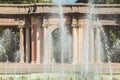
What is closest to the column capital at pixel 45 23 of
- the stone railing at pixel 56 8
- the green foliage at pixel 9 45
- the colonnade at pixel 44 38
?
the colonnade at pixel 44 38

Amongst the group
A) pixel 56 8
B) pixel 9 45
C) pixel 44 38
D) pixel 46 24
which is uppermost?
pixel 56 8

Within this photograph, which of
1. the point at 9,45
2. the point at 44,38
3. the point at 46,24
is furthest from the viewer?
the point at 9,45

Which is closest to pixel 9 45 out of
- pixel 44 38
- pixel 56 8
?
pixel 44 38

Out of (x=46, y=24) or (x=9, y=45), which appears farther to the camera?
(x=9, y=45)

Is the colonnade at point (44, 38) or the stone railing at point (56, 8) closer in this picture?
the stone railing at point (56, 8)

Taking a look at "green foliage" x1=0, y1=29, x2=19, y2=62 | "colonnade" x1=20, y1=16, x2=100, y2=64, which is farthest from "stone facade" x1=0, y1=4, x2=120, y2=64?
"green foliage" x1=0, y1=29, x2=19, y2=62

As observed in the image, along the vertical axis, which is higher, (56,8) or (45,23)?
(56,8)

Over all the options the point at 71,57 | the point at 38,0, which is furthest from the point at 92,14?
the point at 38,0

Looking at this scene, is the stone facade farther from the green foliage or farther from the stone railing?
the green foliage

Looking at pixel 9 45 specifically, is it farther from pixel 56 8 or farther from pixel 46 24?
pixel 56 8

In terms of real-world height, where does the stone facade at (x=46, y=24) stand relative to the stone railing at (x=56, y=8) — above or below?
below

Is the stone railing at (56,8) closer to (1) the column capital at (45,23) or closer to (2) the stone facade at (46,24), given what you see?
(2) the stone facade at (46,24)

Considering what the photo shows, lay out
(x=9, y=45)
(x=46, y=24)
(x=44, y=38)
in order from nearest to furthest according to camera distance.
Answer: (x=46, y=24) → (x=44, y=38) → (x=9, y=45)

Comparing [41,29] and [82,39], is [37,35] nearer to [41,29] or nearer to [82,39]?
[41,29]
